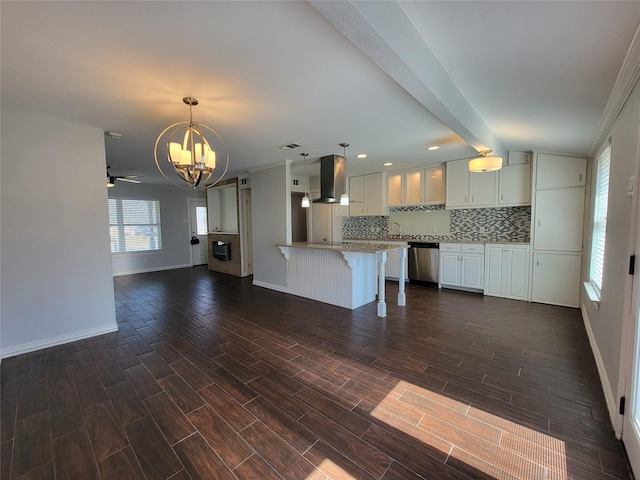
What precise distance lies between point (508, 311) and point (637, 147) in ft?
9.57

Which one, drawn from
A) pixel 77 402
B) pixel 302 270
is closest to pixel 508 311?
pixel 302 270

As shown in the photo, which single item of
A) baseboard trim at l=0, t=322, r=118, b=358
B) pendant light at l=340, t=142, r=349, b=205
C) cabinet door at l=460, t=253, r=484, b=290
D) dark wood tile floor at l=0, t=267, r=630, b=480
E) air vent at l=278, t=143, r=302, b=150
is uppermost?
air vent at l=278, t=143, r=302, b=150

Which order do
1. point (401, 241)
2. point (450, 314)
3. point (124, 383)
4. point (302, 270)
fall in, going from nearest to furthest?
1. point (124, 383)
2. point (450, 314)
3. point (302, 270)
4. point (401, 241)

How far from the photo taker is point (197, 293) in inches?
199

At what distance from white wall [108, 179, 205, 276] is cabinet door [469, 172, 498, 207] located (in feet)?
24.2

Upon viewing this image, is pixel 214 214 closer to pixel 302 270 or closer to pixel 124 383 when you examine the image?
pixel 302 270

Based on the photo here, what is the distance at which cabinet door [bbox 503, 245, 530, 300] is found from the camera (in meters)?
4.25

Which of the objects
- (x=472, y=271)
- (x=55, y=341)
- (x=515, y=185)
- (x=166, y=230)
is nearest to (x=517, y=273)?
(x=472, y=271)

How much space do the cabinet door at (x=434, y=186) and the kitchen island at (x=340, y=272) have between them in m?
1.67

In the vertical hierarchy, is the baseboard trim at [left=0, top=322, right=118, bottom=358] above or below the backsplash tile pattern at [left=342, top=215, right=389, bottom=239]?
below

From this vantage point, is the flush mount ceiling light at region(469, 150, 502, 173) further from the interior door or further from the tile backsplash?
the interior door

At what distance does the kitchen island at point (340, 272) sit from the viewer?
12.6ft

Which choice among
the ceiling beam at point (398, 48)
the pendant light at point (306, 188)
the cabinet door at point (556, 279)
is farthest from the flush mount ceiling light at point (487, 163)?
the pendant light at point (306, 188)

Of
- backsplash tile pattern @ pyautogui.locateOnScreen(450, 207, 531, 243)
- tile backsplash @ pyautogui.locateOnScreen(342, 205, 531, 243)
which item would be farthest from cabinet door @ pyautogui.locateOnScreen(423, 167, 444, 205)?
backsplash tile pattern @ pyautogui.locateOnScreen(450, 207, 531, 243)
